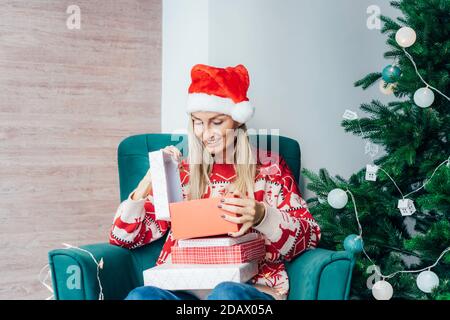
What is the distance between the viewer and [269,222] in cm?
168

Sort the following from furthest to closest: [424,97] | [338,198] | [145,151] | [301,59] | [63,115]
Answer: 1. [63,115]
2. [301,59]
3. [145,151]
4. [338,198]
5. [424,97]

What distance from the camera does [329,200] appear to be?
181 centimetres

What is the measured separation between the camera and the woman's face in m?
1.83

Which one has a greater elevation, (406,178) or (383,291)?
(406,178)

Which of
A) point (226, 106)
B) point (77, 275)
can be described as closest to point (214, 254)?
point (77, 275)

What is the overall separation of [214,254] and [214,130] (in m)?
0.42

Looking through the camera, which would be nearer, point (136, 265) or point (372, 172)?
point (372, 172)

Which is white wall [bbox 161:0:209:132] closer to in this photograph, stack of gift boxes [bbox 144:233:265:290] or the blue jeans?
stack of gift boxes [bbox 144:233:265:290]

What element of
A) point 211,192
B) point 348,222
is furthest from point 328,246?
point 211,192

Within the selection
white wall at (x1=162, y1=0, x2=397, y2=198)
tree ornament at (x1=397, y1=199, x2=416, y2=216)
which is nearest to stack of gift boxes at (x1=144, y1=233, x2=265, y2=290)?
tree ornament at (x1=397, y1=199, x2=416, y2=216)

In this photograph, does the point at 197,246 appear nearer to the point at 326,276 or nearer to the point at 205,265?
the point at 205,265

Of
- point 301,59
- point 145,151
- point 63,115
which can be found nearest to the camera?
point 145,151

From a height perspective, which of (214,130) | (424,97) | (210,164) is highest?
(424,97)

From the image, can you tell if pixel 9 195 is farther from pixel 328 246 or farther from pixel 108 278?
pixel 328 246
